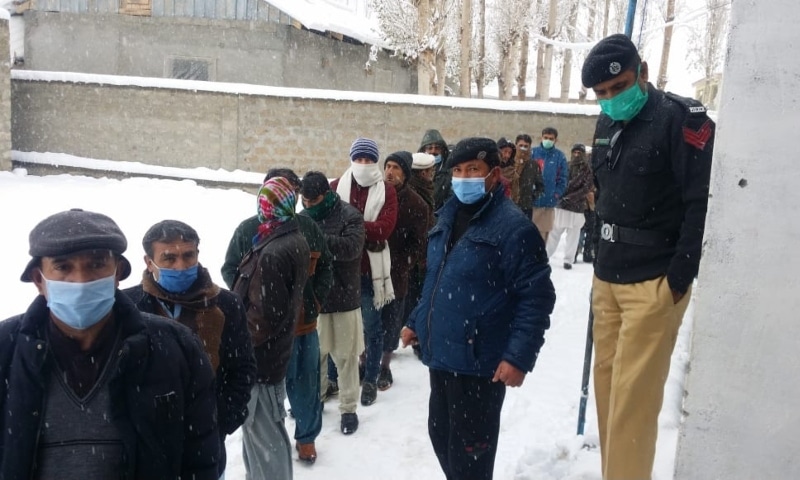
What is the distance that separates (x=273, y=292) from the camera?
3.31 metres

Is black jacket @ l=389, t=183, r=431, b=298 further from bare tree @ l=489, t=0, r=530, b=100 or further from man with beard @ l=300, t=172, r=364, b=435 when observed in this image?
bare tree @ l=489, t=0, r=530, b=100

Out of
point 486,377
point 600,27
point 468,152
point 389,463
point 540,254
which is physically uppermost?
point 600,27

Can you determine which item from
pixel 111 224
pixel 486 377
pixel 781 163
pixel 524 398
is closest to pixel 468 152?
pixel 486 377

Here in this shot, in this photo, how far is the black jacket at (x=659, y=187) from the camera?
2.75 meters

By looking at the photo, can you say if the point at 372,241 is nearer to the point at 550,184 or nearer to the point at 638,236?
the point at 638,236

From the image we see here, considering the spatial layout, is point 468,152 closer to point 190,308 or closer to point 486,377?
point 486,377

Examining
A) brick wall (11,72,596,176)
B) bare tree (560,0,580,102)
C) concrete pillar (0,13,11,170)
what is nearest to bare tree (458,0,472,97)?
bare tree (560,0,580,102)

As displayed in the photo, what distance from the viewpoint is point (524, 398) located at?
196 inches

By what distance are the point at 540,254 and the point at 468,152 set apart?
1.90ft

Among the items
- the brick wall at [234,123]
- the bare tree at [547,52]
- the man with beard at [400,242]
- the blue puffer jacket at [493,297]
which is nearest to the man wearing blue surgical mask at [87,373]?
the blue puffer jacket at [493,297]

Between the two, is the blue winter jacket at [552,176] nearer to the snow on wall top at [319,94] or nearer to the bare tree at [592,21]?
the snow on wall top at [319,94]

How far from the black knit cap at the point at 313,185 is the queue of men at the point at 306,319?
1 centimetres

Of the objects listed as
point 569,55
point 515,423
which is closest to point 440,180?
point 515,423

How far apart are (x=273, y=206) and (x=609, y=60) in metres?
1.79
